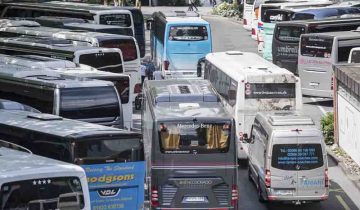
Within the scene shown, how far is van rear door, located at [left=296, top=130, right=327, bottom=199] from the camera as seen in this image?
2145 centimetres

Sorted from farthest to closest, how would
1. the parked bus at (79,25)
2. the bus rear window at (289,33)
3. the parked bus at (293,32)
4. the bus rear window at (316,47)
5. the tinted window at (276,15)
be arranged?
the tinted window at (276,15) < the parked bus at (79,25) < the bus rear window at (289,33) < the parked bus at (293,32) < the bus rear window at (316,47)

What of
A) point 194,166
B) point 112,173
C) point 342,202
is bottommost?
point 342,202

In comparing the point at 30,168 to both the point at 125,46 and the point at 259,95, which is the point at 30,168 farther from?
the point at 125,46

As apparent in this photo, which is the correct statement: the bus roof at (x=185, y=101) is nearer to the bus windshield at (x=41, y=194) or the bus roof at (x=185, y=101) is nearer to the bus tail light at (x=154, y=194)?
the bus tail light at (x=154, y=194)

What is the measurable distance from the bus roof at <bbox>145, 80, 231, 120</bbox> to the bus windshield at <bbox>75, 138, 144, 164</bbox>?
179cm

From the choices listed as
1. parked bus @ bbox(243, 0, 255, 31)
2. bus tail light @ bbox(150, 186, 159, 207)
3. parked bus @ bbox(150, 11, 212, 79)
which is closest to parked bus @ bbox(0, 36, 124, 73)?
parked bus @ bbox(150, 11, 212, 79)

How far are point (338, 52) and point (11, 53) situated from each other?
12470 mm

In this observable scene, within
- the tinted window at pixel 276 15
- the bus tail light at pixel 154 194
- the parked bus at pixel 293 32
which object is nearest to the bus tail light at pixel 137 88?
the parked bus at pixel 293 32

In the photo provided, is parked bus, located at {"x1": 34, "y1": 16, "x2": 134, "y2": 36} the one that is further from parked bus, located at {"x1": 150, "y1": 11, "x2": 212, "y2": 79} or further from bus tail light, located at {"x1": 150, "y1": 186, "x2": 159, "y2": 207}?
bus tail light, located at {"x1": 150, "y1": 186, "x2": 159, "y2": 207}

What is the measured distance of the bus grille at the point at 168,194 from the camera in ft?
66.1

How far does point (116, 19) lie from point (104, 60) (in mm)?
11579

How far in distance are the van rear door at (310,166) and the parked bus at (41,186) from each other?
7.36m

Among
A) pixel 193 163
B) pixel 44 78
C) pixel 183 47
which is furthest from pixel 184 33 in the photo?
pixel 193 163

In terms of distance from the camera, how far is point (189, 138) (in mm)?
20172
